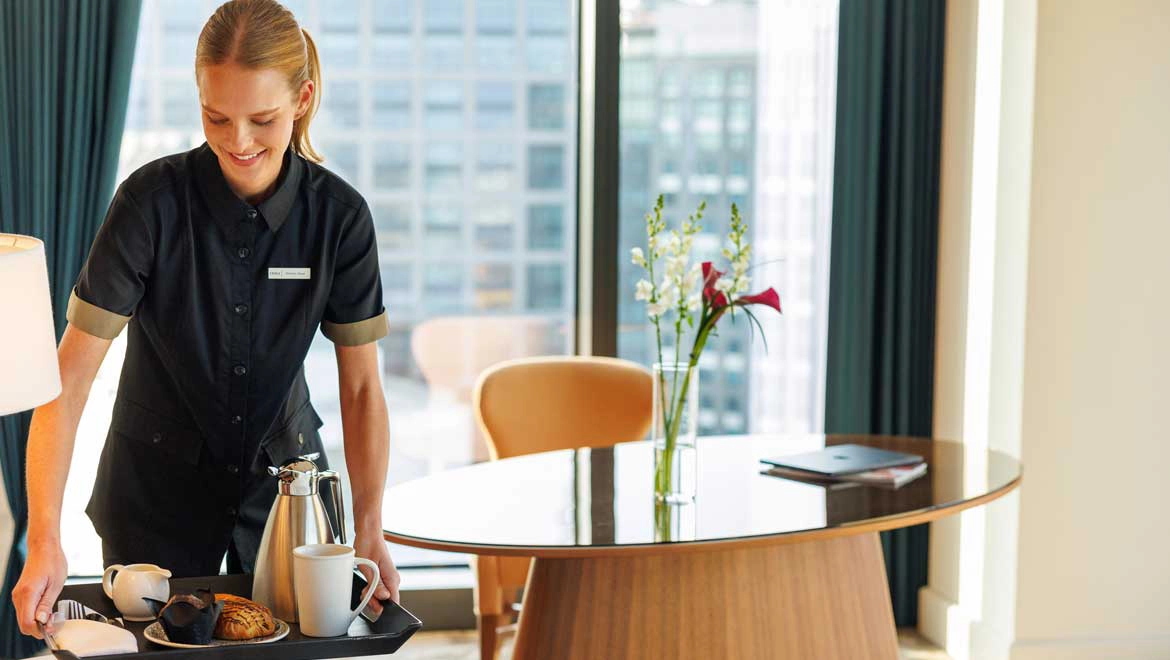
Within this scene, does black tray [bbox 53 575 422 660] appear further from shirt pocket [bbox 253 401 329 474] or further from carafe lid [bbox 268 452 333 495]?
shirt pocket [bbox 253 401 329 474]

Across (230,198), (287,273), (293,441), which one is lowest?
(293,441)

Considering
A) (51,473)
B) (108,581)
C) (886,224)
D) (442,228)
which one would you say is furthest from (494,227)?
(108,581)

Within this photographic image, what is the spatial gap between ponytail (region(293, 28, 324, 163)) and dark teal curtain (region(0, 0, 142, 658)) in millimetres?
1759

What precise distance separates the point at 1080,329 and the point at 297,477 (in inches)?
107

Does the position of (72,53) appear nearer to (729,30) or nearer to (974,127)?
(729,30)

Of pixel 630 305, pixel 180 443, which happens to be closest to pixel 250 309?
pixel 180 443

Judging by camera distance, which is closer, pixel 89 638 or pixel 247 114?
pixel 89 638

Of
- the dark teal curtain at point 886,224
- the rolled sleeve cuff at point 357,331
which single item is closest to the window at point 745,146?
the dark teal curtain at point 886,224

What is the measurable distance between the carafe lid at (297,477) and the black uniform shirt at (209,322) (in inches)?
14.5

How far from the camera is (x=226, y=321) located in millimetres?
1917

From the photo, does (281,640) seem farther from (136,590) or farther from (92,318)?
(92,318)

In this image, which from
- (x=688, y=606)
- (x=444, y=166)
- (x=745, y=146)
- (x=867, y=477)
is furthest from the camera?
(x=745, y=146)

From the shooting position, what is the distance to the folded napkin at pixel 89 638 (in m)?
1.34

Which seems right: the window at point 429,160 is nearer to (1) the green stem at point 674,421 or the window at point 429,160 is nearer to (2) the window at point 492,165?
(2) the window at point 492,165
